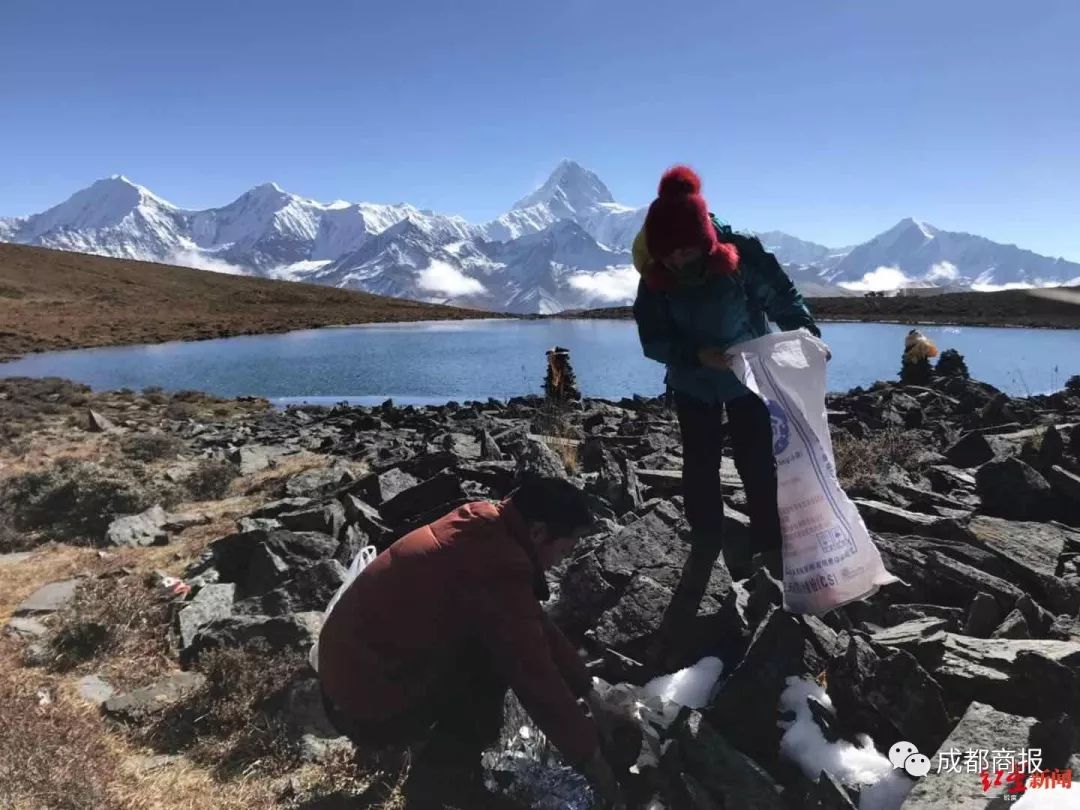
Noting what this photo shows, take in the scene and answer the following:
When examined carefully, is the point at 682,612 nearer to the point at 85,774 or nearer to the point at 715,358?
the point at 715,358

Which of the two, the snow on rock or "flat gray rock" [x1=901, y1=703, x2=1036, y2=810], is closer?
"flat gray rock" [x1=901, y1=703, x2=1036, y2=810]

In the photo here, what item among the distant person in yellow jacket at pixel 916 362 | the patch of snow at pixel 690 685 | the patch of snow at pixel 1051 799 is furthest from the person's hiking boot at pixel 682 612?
the distant person in yellow jacket at pixel 916 362

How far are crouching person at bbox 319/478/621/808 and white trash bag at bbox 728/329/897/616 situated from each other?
4.06 ft

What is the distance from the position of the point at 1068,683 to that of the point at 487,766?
101 inches

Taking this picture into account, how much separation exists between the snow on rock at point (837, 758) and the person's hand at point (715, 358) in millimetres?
1623

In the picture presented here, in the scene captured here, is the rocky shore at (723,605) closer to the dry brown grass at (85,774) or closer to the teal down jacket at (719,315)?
the dry brown grass at (85,774)

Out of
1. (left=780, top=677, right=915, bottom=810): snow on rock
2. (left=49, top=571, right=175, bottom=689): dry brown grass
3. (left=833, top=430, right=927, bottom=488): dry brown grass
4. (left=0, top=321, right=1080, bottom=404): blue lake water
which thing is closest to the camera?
(left=780, top=677, right=915, bottom=810): snow on rock

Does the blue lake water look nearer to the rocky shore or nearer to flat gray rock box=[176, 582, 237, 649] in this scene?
the rocky shore

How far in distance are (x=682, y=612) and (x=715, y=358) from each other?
4.75 ft

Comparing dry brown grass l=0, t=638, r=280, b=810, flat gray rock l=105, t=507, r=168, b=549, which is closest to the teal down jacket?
dry brown grass l=0, t=638, r=280, b=810

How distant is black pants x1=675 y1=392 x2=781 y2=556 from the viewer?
4145 mm

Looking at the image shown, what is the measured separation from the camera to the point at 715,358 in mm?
3861

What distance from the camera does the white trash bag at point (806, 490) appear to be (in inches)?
146

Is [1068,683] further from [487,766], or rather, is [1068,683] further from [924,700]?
[487,766]
